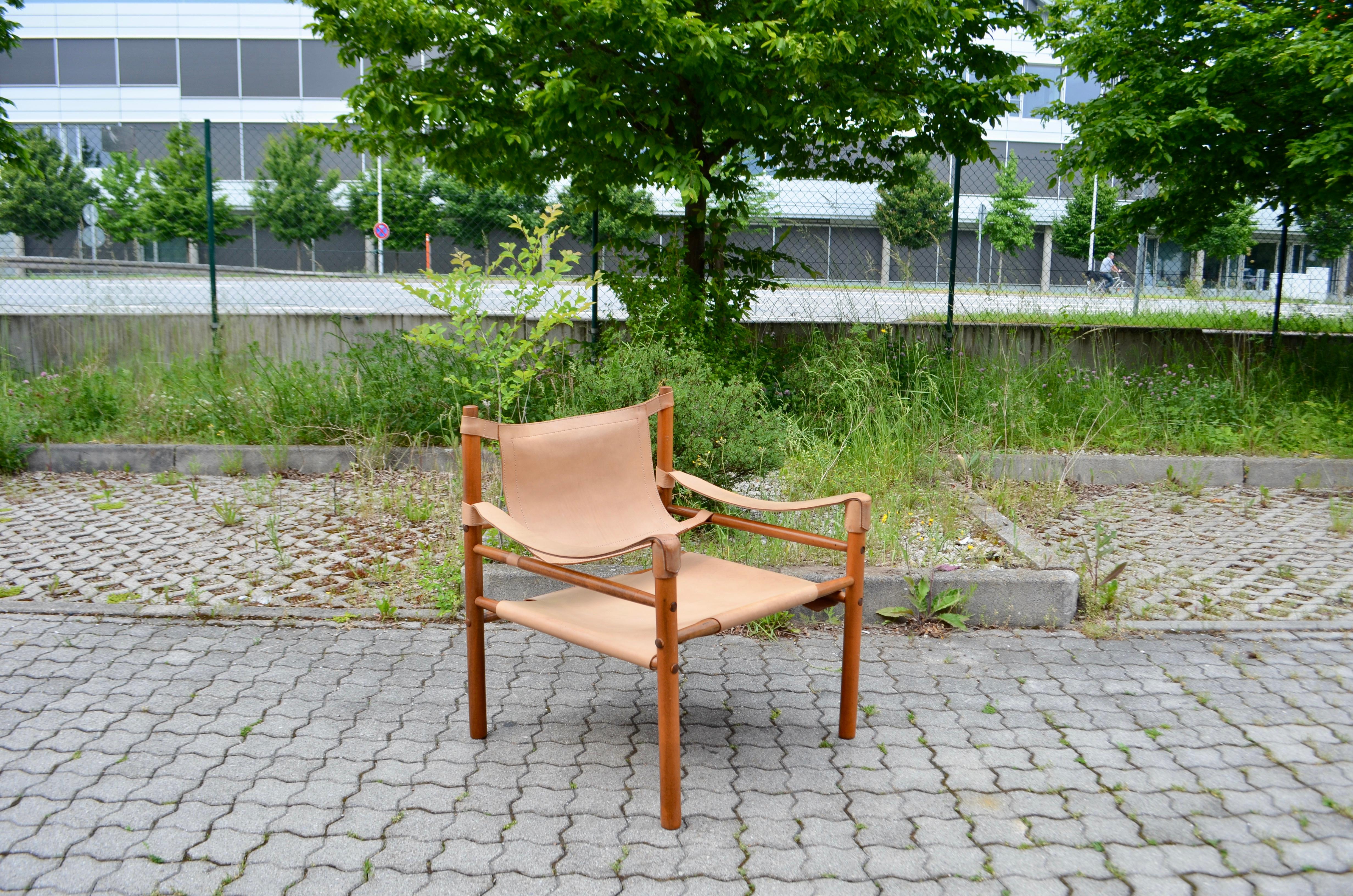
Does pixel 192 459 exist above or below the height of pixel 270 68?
below

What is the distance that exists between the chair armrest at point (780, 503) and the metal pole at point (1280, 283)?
7605 mm

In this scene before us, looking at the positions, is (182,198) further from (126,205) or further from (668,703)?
(668,703)

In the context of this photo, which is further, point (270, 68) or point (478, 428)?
point (270, 68)

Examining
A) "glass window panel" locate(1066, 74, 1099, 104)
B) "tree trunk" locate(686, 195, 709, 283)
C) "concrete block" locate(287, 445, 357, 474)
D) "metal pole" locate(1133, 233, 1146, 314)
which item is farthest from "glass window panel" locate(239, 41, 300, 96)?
"concrete block" locate(287, 445, 357, 474)

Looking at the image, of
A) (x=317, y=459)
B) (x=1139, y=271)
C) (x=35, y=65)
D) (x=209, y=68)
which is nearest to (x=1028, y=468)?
(x=317, y=459)

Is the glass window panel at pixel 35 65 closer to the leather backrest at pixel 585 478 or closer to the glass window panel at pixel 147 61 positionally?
the glass window panel at pixel 147 61

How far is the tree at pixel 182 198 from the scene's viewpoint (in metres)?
10.5

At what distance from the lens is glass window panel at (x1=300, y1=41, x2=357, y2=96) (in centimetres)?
3884

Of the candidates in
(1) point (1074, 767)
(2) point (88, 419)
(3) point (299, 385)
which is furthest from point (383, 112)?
(1) point (1074, 767)

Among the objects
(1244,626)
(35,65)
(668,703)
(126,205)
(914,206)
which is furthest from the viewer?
(35,65)

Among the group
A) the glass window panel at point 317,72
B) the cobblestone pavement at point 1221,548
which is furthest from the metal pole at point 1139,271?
the glass window panel at point 317,72

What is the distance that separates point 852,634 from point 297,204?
1071 inches

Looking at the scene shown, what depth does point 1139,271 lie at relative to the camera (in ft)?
44.3

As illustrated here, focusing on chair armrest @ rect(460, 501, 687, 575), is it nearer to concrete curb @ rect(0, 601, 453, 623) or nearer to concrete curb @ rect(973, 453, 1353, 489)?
concrete curb @ rect(0, 601, 453, 623)
